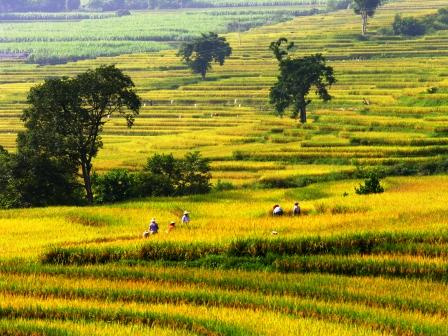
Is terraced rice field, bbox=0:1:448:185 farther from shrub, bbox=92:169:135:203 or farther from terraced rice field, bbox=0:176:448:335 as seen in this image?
terraced rice field, bbox=0:176:448:335

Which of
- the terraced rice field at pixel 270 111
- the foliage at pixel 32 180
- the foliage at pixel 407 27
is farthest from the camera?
the foliage at pixel 407 27

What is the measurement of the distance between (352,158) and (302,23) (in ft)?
358

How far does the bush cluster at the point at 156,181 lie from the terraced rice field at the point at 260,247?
1403 millimetres

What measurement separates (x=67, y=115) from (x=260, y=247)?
18888mm

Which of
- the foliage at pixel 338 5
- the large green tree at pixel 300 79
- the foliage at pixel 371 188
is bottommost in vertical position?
the foliage at pixel 371 188

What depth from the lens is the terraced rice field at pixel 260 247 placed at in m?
17.3

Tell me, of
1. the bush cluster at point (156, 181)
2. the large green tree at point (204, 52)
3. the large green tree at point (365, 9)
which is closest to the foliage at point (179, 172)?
the bush cluster at point (156, 181)

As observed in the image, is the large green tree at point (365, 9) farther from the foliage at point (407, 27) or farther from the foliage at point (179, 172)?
the foliage at point (179, 172)

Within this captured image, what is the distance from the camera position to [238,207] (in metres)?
35.4

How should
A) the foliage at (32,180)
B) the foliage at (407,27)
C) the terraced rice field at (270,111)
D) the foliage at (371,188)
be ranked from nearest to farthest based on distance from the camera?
1. the foliage at (371,188)
2. the foliage at (32,180)
3. the terraced rice field at (270,111)
4. the foliage at (407,27)

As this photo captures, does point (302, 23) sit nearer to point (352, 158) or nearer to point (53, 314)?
point (352, 158)

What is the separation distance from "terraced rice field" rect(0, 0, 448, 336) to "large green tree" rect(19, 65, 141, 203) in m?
4.29

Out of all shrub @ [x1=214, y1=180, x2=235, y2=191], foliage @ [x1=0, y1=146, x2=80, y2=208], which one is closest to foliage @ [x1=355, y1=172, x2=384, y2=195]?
shrub @ [x1=214, y1=180, x2=235, y2=191]

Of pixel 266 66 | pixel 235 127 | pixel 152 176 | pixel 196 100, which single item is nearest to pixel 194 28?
pixel 266 66
